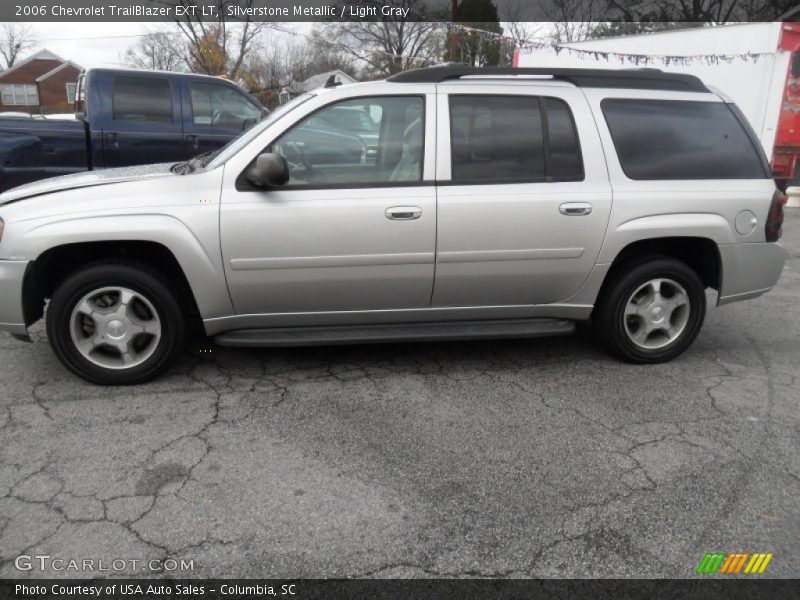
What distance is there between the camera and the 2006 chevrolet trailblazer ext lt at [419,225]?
3658 mm

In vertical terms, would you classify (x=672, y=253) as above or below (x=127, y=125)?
below

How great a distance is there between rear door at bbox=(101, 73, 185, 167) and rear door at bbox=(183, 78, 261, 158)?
132 millimetres

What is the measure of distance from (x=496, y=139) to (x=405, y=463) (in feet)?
6.68

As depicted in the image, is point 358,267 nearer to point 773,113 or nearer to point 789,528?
point 789,528

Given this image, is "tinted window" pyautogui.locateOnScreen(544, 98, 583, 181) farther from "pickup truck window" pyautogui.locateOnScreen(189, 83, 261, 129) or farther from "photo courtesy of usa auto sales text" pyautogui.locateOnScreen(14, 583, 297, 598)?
"pickup truck window" pyautogui.locateOnScreen(189, 83, 261, 129)

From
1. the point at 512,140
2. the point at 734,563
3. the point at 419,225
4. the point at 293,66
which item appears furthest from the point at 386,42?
the point at 734,563

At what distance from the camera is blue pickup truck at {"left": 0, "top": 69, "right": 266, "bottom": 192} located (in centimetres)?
695

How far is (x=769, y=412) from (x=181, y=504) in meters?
3.19

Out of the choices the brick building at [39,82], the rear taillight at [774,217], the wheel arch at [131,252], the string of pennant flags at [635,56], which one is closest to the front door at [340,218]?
the wheel arch at [131,252]

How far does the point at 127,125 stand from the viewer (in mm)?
7840

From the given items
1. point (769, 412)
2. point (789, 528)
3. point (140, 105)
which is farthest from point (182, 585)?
point (140, 105)

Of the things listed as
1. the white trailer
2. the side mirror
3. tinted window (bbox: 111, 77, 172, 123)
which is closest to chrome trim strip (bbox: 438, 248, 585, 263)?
the side mirror

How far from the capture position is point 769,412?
3715 millimetres
